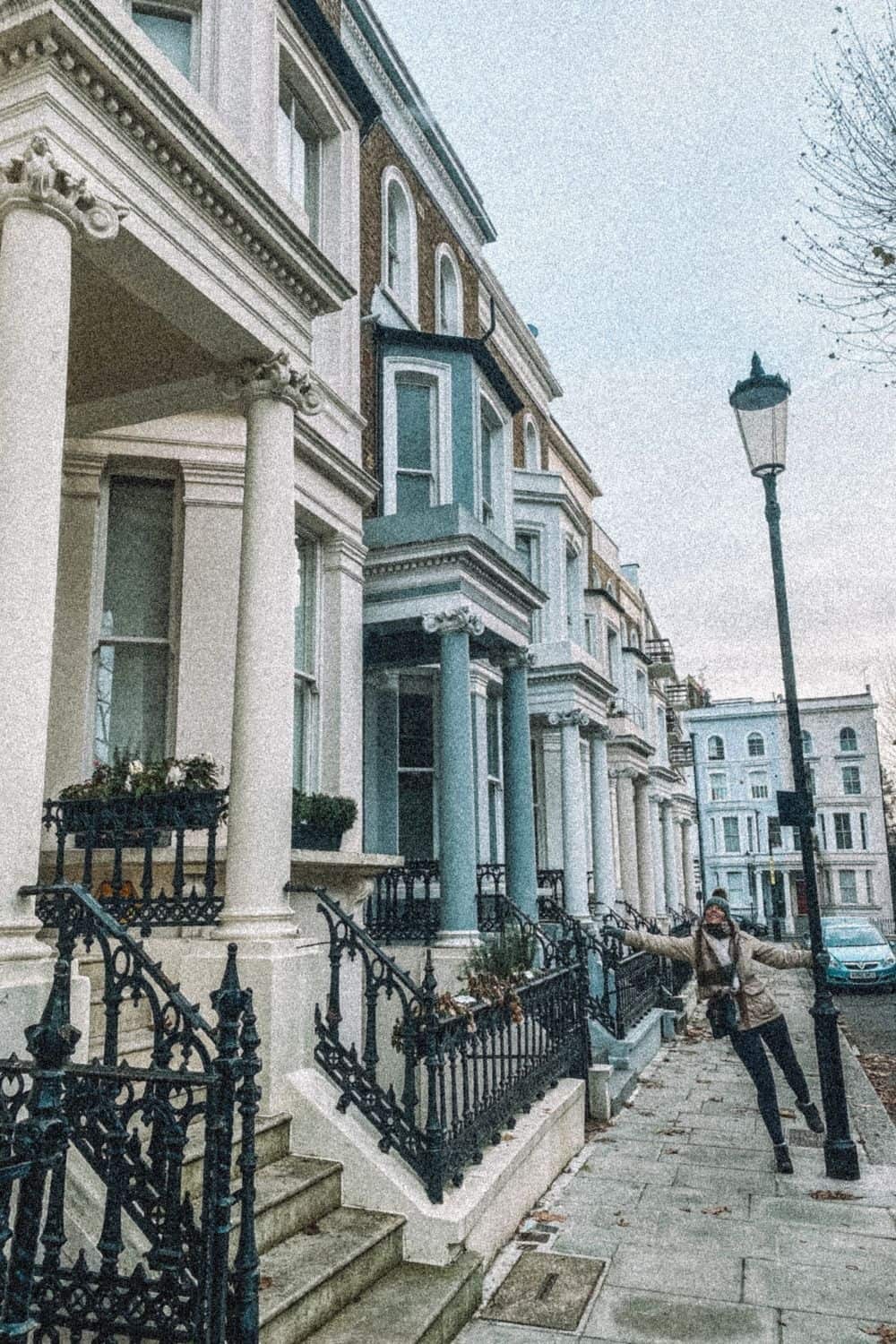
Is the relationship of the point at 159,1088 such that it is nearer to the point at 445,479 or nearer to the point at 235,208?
the point at 235,208

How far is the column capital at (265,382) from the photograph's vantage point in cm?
649

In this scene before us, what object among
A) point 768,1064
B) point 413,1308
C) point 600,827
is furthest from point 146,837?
point 600,827

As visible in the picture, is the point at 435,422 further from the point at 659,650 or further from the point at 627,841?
the point at 659,650

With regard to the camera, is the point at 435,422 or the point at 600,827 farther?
the point at 600,827

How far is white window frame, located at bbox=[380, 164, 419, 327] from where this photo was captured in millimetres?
12961

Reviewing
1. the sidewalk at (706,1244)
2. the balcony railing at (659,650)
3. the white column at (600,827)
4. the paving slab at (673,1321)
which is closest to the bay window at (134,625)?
the sidewalk at (706,1244)

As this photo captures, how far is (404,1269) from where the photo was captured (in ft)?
15.9

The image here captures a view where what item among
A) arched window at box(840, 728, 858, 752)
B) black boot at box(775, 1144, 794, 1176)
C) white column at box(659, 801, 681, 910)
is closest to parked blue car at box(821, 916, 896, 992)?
white column at box(659, 801, 681, 910)

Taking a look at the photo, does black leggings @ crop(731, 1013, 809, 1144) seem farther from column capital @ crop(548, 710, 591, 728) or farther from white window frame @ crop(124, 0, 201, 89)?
column capital @ crop(548, 710, 591, 728)

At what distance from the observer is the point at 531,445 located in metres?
20.2

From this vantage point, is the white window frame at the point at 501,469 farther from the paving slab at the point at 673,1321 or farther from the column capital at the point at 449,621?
the paving slab at the point at 673,1321

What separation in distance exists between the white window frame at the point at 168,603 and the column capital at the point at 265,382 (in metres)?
1.74

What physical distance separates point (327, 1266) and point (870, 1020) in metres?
14.9

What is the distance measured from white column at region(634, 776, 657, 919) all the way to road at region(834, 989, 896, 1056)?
590 centimetres
